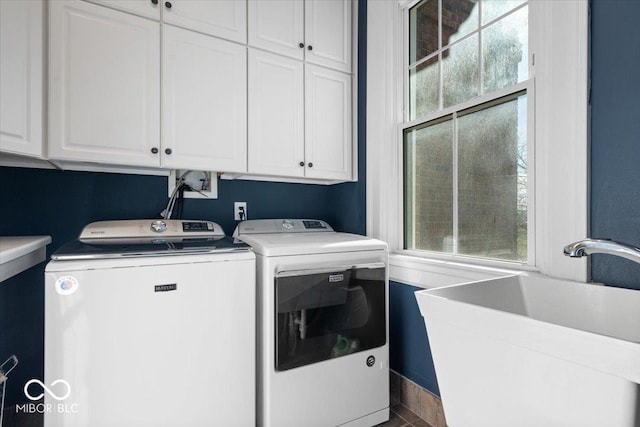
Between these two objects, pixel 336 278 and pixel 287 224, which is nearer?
pixel 336 278

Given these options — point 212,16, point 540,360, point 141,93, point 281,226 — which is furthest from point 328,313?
point 212,16

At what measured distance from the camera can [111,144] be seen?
5.12 ft

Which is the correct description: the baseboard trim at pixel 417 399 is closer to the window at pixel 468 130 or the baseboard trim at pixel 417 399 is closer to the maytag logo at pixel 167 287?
the window at pixel 468 130

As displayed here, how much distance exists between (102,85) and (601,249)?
76.4 inches

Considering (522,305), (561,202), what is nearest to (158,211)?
(522,305)

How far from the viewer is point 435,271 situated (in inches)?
66.1

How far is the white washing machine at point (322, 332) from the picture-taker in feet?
4.88

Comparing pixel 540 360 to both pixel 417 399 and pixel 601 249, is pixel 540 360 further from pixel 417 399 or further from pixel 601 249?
pixel 417 399

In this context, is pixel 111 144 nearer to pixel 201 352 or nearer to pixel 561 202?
pixel 201 352

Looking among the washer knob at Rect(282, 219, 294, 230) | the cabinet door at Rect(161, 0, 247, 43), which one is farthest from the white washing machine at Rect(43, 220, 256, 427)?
the cabinet door at Rect(161, 0, 247, 43)

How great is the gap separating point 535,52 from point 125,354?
2.00 meters

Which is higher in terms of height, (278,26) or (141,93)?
(278,26)

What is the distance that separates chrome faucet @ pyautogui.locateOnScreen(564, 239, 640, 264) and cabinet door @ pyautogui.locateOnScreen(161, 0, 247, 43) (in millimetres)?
1822

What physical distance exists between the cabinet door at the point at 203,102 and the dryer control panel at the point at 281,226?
35 cm
